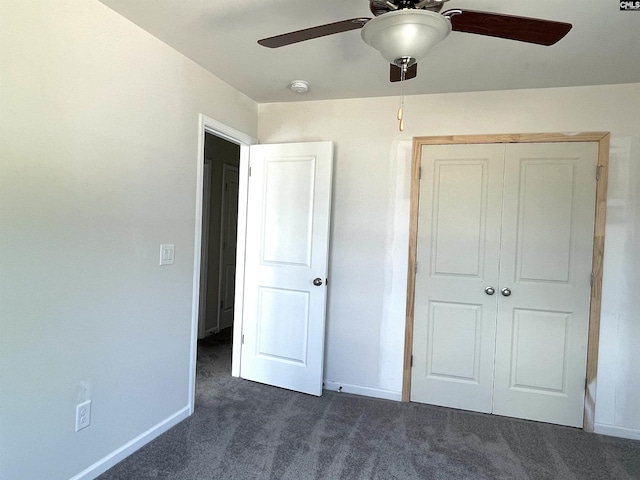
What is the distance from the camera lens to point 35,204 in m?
1.63

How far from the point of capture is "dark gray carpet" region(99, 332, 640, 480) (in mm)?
2105

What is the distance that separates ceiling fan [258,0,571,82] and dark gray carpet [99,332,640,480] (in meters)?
2.03

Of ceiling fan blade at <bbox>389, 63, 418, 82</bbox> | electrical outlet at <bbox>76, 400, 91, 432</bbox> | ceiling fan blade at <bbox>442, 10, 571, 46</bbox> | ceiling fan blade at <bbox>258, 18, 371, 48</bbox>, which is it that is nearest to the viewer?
ceiling fan blade at <bbox>442, 10, 571, 46</bbox>

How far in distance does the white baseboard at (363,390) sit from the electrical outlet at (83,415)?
176 cm

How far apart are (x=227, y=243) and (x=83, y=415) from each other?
9.73ft

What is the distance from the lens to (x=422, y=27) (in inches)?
51.4

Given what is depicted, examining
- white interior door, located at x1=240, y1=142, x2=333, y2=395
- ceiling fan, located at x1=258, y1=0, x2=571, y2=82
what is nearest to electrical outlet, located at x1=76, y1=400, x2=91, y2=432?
white interior door, located at x1=240, y1=142, x2=333, y2=395

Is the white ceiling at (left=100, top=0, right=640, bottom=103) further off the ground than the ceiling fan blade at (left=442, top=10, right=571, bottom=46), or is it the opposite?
the white ceiling at (left=100, top=0, right=640, bottom=103)

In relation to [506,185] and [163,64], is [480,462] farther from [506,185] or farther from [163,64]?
[163,64]

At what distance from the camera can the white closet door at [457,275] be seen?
2846mm

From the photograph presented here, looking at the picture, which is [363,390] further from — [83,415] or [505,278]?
[83,415]

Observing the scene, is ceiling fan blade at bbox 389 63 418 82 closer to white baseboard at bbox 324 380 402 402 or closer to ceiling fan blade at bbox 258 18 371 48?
ceiling fan blade at bbox 258 18 371 48

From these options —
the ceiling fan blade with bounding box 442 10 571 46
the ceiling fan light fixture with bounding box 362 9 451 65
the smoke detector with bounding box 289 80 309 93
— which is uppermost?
the smoke detector with bounding box 289 80 309 93

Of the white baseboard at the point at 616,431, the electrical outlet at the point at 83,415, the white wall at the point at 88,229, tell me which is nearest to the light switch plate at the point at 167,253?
the white wall at the point at 88,229
